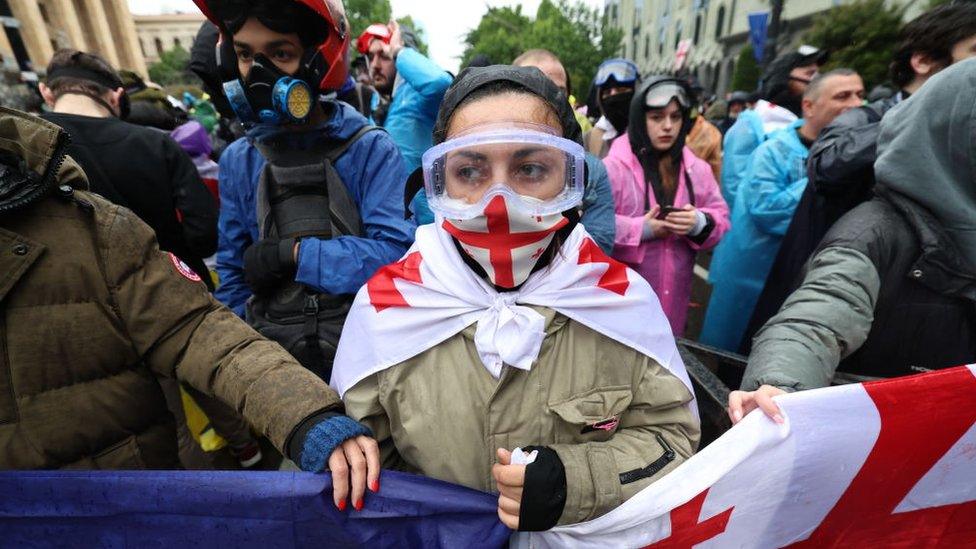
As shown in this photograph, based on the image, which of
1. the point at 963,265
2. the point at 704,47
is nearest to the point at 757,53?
the point at 963,265

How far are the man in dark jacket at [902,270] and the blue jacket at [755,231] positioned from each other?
1792mm

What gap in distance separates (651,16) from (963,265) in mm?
53544

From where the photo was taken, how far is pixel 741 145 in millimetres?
4555

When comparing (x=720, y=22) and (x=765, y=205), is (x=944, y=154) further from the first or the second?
(x=720, y=22)

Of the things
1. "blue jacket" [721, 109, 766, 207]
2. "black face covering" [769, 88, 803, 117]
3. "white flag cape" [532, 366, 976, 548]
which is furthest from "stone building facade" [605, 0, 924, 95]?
"white flag cape" [532, 366, 976, 548]

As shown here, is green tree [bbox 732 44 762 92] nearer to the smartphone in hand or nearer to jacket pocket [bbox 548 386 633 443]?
the smartphone in hand

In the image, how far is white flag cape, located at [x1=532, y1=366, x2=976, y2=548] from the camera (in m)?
1.26

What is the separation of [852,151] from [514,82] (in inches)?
65.7

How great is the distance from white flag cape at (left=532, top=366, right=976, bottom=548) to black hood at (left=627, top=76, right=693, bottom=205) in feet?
7.06

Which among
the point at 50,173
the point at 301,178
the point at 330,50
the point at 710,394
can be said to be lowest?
the point at 710,394

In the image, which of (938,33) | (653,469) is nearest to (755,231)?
(938,33)

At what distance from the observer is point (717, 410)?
192 centimetres

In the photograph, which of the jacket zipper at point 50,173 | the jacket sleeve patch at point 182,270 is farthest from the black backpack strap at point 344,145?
the jacket zipper at point 50,173

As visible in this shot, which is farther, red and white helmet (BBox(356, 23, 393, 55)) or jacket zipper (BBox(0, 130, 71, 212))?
red and white helmet (BBox(356, 23, 393, 55))
